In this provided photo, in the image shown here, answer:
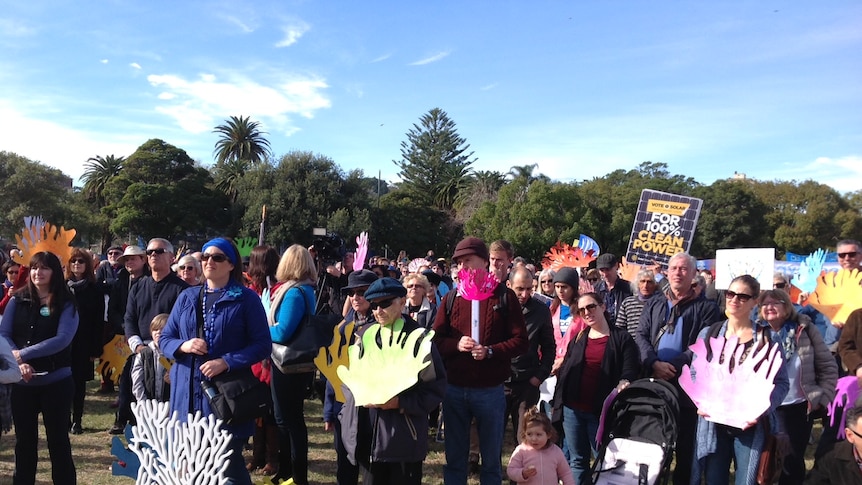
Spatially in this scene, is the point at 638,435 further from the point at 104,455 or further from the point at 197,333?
the point at 104,455

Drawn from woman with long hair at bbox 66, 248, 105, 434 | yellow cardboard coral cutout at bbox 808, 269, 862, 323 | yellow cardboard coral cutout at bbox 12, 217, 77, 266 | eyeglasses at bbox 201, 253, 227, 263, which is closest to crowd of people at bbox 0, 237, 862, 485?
eyeglasses at bbox 201, 253, 227, 263

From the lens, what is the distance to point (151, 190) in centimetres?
3806

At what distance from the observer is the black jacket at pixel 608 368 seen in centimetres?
418

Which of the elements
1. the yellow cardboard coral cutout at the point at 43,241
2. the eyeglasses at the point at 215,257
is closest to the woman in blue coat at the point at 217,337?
the eyeglasses at the point at 215,257

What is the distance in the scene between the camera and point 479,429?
399 cm

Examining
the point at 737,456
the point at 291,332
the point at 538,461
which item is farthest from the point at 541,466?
the point at 291,332

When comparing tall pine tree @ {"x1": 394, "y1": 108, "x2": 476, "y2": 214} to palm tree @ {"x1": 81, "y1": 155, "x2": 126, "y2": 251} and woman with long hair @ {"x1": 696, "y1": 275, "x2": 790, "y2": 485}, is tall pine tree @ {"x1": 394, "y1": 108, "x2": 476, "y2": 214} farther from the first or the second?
woman with long hair @ {"x1": 696, "y1": 275, "x2": 790, "y2": 485}

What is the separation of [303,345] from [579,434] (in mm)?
2059

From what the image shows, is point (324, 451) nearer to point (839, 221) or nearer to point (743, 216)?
point (743, 216)

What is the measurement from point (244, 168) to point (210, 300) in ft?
160

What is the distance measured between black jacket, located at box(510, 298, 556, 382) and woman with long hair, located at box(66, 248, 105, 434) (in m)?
4.31

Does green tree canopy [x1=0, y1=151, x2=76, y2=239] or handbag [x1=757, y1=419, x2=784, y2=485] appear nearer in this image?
handbag [x1=757, y1=419, x2=784, y2=485]

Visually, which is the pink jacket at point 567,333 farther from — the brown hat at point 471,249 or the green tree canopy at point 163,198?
the green tree canopy at point 163,198

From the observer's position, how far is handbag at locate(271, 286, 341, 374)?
13.6 ft
